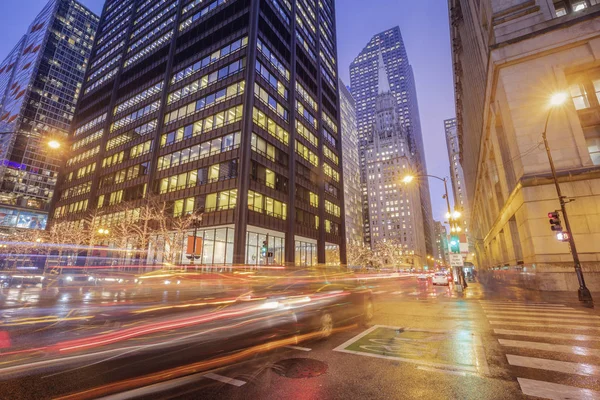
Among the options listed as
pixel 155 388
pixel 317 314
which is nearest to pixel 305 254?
pixel 317 314

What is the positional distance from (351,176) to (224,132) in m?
100.0

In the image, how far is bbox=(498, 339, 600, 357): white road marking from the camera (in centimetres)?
552

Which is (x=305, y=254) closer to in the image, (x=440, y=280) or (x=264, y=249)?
(x=264, y=249)

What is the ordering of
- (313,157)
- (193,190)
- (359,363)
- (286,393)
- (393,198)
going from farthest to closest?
1. (393,198)
2. (313,157)
3. (193,190)
4. (359,363)
5. (286,393)

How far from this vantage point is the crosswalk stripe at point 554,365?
4.55 metres

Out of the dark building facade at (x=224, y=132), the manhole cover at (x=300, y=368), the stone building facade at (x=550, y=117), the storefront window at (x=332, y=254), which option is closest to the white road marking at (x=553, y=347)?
the manhole cover at (x=300, y=368)

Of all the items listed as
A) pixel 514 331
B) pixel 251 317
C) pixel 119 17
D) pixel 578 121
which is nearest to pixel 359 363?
pixel 514 331

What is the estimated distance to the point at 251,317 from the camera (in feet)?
35.8

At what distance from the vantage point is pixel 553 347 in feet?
19.2

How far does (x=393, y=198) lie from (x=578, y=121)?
134984 millimetres

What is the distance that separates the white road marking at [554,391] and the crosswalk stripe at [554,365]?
795 millimetres

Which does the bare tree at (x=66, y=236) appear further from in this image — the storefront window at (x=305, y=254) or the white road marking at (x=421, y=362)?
the white road marking at (x=421, y=362)

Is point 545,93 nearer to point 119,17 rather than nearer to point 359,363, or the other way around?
point 359,363

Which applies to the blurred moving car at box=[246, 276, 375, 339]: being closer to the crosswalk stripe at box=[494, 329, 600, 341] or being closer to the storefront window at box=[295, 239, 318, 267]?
the crosswalk stripe at box=[494, 329, 600, 341]
